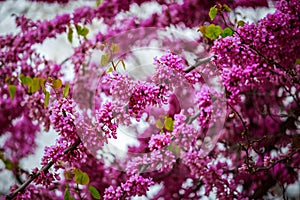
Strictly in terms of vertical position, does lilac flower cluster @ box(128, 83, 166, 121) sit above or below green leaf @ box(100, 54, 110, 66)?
below

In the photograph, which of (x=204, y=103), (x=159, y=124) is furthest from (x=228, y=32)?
(x=159, y=124)

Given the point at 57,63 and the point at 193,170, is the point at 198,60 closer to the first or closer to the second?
the point at 193,170

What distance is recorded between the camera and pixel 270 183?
110cm

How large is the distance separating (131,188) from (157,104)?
16 centimetres

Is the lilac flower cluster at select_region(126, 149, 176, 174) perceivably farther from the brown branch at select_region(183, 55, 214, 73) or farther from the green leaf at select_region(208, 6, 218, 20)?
the green leaf at select_region(208, 6, 218, 20)

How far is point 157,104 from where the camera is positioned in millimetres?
751

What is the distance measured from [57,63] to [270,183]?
733 mm

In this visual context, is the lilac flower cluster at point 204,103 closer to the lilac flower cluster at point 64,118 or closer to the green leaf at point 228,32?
the green leaf at point 228,32

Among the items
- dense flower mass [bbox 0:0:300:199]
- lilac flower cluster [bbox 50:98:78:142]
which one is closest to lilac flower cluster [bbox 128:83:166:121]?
dense flower mass [bbox 0:0:300:199]

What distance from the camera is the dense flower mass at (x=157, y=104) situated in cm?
73

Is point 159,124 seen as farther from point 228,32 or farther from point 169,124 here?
point 228,32

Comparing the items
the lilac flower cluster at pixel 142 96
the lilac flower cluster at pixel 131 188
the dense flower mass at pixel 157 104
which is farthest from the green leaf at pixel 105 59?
the lilac flower cluster at pixel 131 188

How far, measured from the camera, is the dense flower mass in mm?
730

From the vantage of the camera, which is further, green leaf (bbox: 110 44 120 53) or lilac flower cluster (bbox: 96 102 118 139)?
green leaf (bbox: 110 44 120 53)
